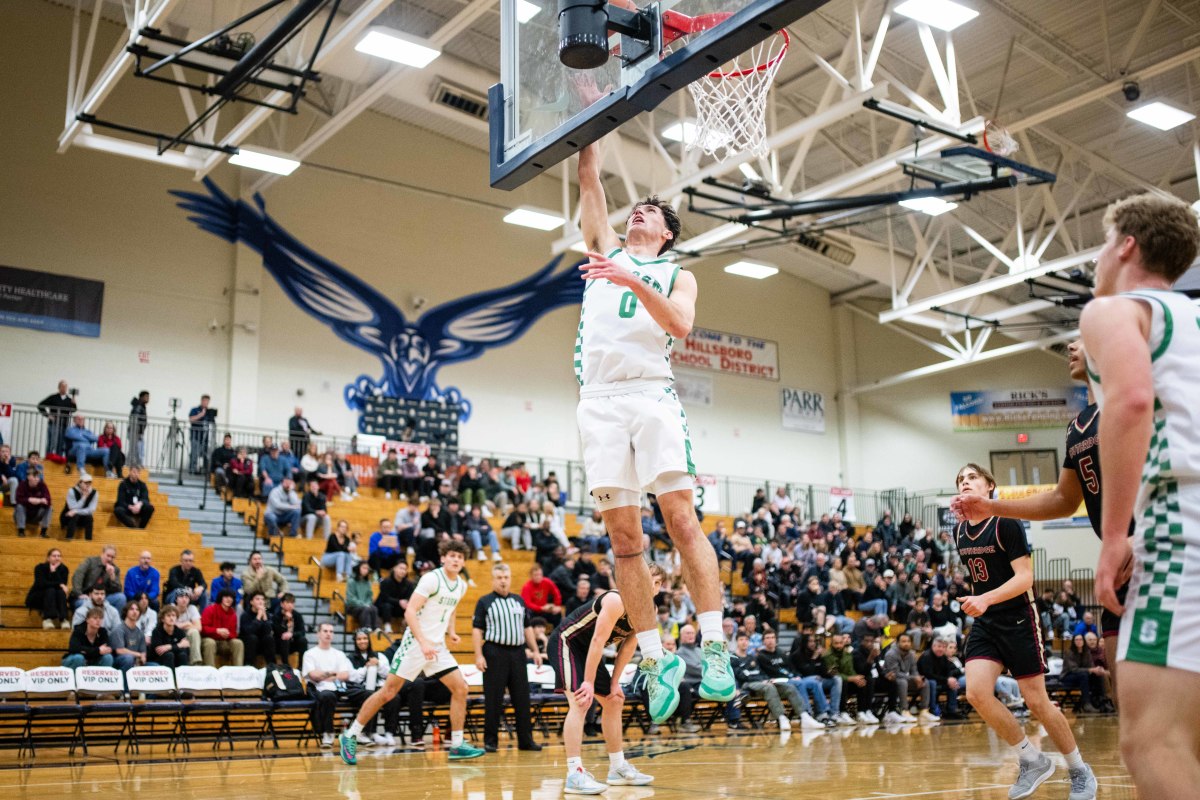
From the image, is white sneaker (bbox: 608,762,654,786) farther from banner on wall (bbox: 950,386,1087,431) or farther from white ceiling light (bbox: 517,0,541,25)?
banner on wall (bbox: 950,386,1087,431)

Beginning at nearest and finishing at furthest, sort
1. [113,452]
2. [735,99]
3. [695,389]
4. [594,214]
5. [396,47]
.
A: [594,214] → [735,99] → [396,47] → [113,452] → [695,389]

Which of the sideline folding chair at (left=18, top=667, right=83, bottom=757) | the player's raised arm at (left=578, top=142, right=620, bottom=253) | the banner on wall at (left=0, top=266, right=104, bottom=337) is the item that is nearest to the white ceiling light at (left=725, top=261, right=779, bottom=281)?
the banner on wall at (left=0, top=266, right=104, bottom=337)

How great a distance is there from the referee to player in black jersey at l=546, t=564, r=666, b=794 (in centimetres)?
168

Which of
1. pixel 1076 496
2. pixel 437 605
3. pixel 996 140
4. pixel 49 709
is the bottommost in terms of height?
pixel 49 709

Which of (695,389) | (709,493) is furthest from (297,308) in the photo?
(695,389)

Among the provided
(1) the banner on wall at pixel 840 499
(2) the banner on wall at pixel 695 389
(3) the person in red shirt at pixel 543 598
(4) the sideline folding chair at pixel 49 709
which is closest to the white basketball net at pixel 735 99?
(3) the person in red shirt at pixel 543 598

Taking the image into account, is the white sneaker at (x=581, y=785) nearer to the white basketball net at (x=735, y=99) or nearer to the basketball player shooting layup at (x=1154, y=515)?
the basketball player shooting layup at (x=1154, y=515)

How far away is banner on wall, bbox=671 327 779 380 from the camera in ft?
102

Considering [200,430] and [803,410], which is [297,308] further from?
[803,410]

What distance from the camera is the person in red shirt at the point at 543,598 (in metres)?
16.4

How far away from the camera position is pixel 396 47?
654 inches

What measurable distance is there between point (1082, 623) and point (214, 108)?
18533mm

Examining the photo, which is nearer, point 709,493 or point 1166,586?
point 1166,586

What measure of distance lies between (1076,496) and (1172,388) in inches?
60.5
